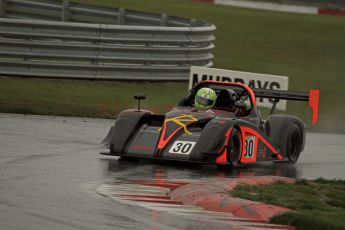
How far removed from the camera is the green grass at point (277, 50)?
1012 inches

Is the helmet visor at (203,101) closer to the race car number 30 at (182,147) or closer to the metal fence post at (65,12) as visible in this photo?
the race car number 30 at (182,147)

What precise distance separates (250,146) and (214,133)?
111 centimetres

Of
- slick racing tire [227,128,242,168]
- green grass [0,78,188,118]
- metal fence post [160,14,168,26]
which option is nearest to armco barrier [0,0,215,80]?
green grass [0,78,188,118]

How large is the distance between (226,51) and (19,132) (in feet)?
63.9

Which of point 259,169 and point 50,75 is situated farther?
point 50,75

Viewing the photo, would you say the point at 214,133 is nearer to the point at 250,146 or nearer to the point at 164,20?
the point at 250,146

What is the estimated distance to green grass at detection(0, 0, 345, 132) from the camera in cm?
2570

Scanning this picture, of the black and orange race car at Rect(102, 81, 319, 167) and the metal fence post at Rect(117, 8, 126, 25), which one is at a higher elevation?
the metal fence post at Rect(117, 8, 126, 25)

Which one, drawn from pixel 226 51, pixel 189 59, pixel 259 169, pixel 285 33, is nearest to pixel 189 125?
pixel 259 169

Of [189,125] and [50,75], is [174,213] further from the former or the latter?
[50,75]

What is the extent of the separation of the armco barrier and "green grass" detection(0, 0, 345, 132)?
0.42m

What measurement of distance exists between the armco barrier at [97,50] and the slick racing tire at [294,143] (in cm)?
969

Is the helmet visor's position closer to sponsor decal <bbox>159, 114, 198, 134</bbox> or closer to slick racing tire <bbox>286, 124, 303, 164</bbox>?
sponsor decal <bbox>159, 114, 198, 134</bbox>

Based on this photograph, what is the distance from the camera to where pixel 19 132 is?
17938 mm
